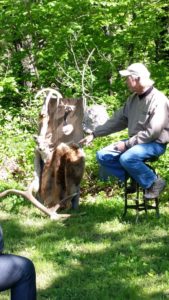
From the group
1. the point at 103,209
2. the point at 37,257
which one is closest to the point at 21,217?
the point at 103,209

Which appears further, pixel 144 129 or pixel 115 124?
pixel 115 124

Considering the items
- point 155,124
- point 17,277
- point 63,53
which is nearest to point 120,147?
point 155,124

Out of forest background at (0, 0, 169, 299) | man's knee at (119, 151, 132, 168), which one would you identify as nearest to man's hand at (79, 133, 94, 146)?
man's knee at (119, 151, 132, 168)

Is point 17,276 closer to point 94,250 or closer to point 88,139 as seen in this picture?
point 94,250

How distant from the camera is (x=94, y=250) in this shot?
17.6 ft

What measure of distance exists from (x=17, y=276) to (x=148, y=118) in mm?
3500

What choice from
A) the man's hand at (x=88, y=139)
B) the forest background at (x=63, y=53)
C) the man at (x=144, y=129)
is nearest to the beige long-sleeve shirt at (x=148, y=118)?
the man at (x=144, y=129)

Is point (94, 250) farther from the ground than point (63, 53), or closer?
closer

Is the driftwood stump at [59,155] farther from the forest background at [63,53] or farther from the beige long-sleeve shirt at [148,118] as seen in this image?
the forest background at [63,53]

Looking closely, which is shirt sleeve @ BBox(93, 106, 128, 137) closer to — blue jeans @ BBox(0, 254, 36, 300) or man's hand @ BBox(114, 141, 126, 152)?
man's hand @ BBox(114, 141, 126, 152)

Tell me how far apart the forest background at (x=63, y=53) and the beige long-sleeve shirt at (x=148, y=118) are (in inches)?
111

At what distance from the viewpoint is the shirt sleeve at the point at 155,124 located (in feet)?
19.1

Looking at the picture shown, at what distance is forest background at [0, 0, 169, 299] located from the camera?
11100 millimetres

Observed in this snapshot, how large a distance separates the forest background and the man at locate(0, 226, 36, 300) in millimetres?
6128
